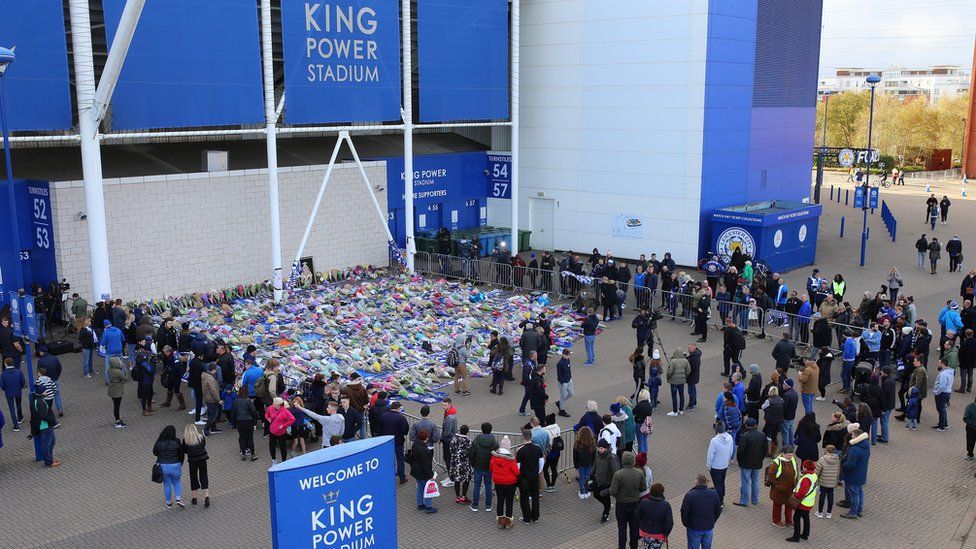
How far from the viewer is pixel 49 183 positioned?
→ 2264 centimetres

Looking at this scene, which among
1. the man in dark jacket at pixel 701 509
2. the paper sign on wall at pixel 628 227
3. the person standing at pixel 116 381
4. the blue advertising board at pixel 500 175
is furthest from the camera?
the blue advertising board at pixel 500 175

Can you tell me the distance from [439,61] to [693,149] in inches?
366

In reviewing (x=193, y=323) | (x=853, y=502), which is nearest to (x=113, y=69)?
(x=193, y=323)

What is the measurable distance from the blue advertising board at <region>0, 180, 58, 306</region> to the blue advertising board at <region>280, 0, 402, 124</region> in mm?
7097

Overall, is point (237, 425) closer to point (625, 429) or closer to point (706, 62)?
point (625, 429)

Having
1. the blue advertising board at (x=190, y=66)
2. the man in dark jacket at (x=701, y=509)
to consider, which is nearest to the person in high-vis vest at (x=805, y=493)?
the man in dark jacket at (x=701, y=509)

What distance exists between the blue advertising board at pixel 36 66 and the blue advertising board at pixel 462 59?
11.6m

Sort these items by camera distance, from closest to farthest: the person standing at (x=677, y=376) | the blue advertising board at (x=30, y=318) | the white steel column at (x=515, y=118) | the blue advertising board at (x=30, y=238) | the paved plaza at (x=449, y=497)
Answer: the paved plaza at (x=449, y=497) < the person standing at (x=677, y=376) < the blue advertising board at (x=30, y=318) < the blue advertising board at (x=30, y=238) < the white steel column at (x=515, y=118)

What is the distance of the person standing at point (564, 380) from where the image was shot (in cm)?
1719

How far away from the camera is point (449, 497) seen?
13.9m

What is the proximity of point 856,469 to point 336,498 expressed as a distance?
8.26 meters

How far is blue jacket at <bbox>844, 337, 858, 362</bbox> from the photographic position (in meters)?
18.7

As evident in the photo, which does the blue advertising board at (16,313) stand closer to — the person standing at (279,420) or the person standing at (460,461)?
the person standing at (279,420)

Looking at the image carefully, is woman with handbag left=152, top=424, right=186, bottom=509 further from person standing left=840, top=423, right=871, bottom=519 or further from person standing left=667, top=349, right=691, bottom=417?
person standing left=840, top=423, right=871, bottom=519
